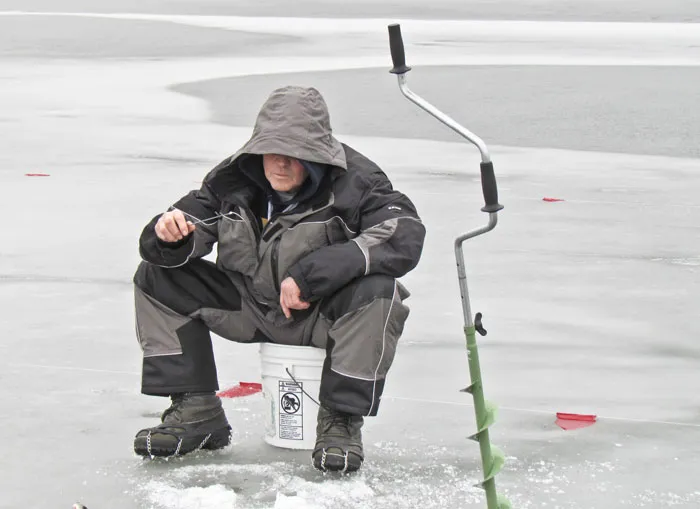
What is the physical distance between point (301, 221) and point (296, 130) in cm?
28

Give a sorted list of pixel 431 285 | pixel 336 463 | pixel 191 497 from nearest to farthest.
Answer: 1. pixel 191 497
2. pixel 336 463
3. pixel 431 285

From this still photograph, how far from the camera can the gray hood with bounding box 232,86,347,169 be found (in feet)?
12.8

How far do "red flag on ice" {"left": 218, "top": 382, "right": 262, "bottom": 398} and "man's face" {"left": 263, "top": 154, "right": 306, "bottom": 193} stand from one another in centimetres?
89

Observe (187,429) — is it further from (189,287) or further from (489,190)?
(489,190)

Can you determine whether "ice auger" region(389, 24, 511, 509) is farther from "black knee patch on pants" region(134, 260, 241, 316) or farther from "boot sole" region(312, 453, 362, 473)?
"black knee patch on pants" region(134, 260, 241, 316)

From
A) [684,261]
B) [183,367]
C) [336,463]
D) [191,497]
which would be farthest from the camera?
[684,261]

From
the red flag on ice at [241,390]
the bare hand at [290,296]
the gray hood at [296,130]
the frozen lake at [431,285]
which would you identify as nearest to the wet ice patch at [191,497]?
the frozen lake at [431,285]

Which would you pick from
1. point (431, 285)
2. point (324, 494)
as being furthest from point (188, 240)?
point (431, 285)

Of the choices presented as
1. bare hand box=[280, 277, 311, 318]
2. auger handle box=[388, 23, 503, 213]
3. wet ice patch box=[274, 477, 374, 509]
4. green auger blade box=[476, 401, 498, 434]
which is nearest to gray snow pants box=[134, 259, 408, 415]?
bare hand box=[280, 277, 311, 318]

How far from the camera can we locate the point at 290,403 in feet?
13.4

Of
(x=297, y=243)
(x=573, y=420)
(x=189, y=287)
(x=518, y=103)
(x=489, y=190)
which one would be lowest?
(x=518, y=103)

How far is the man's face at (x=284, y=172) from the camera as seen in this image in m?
4.01

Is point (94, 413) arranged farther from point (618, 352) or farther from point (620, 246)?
point (620, 246)

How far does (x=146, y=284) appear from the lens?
163 inches
